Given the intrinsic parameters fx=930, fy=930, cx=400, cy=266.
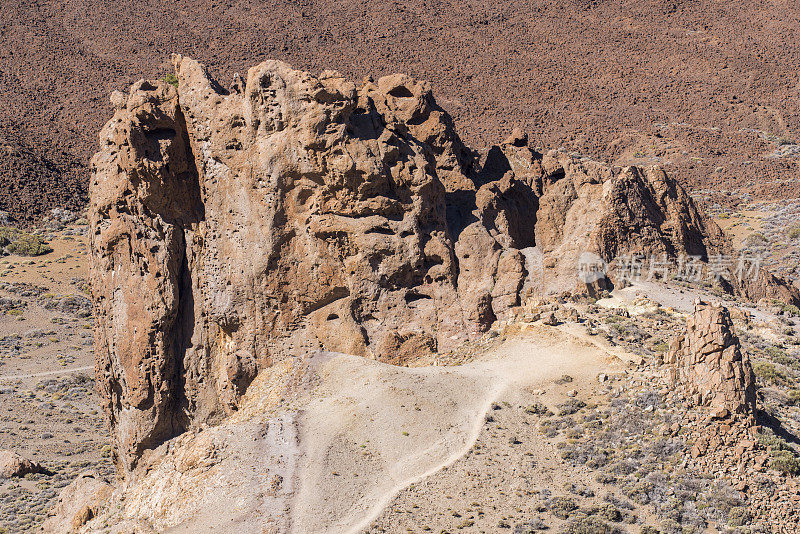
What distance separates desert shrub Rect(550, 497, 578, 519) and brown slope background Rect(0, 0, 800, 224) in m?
57.6

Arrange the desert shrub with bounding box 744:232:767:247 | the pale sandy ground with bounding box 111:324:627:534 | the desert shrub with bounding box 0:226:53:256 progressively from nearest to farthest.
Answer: the pale sandy ground with bounding box 111:324:627:534 < the desert shrub with bounding box 744:232:767:247 < the desert shrub with bounding box 0:226:53:256

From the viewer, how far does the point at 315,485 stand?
1795 centimetres

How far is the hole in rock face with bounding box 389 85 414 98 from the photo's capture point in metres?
29.2

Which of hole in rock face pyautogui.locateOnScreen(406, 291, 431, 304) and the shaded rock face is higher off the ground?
hole in rock face pyautogui.locateOnScreen(406, 291, 431, 304)

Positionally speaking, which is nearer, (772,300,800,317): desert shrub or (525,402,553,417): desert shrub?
(525,402,553,417): desert shrub

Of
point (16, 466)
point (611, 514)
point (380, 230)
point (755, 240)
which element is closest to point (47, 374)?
point (16, 466)

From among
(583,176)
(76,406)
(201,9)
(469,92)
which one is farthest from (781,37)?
(76,406)

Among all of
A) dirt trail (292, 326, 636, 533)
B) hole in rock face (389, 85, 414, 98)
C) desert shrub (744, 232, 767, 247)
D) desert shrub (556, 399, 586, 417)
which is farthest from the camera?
desert shrub (744, 232, 767, 247)

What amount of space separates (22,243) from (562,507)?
5122cm

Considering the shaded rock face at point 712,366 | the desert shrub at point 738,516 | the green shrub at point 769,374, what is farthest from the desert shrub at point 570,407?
the green shrub at point 769,374

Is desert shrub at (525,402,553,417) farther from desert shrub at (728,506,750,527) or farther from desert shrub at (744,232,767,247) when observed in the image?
desert shrub at (744,232,767,247)

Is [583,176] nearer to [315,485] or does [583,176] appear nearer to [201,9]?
[315,485]

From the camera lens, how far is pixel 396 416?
66.2 ft

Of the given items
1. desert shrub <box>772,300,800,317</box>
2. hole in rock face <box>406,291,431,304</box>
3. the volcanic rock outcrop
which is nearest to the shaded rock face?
the volcanic rock outcrop
